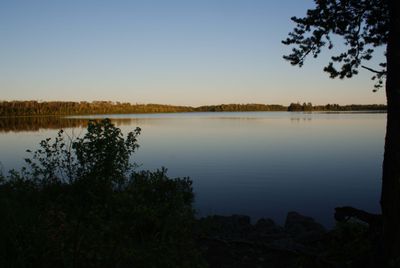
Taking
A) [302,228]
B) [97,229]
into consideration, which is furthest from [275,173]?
[97,229]

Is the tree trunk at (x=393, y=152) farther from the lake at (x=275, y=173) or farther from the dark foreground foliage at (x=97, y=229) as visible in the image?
the lake at (x=275, y=173)

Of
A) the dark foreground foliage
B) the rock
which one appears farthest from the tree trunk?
the dark foreground foliage

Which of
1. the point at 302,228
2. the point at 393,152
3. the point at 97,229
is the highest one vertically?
the point at 393,152

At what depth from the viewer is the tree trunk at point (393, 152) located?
19.8 feet

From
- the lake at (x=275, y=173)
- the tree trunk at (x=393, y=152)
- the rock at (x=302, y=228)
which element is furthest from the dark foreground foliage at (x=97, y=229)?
the rock at (x=302, y=228)

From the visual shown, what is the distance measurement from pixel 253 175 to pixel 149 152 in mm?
15293

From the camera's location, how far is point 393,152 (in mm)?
6090

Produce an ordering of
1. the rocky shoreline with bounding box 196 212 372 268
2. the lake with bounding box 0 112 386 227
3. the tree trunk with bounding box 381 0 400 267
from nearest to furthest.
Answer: the tree trunk with bounding box 381 0 400 267 < the rocky shoreline with bounding box 196 212 372 268 < the lake with bounding box 0 112 386 227

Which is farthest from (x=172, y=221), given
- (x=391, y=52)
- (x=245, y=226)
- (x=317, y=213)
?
(x=317, y=213)

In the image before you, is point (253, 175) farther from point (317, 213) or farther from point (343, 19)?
point (343, 19)

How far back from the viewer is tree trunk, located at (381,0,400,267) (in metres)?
6.04

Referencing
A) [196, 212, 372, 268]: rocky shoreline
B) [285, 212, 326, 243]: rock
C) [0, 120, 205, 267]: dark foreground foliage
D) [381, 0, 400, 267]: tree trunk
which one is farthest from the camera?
[285, 212, 326, 243]: rock

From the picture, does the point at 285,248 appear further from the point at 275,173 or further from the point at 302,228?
the point at 275,173

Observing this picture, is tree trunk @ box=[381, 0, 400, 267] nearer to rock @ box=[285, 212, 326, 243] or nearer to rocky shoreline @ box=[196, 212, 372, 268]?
rocky shoreline @ box=[196, 212, 372, 268]
